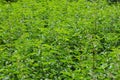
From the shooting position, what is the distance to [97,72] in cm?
445

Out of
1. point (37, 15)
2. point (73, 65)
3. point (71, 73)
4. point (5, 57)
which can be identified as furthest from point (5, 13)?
point (71, 73)

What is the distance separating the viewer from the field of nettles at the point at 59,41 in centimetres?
458

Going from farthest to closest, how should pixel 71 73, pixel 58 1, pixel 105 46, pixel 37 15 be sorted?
pixel 58 1
pixel 37 15
pixel 105 46
pixel 71 73

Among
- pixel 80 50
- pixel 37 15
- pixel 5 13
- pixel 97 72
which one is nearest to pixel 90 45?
pixel 80 50

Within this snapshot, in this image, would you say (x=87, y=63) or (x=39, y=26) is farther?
(x=39, y=26)

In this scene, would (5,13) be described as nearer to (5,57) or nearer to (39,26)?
(39,26)

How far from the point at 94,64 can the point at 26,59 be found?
1056 millimetres

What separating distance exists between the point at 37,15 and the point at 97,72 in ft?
10.7

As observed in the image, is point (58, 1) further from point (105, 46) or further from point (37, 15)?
point (105, 46)

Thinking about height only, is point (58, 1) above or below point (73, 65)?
above

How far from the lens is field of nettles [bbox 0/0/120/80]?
180 inches

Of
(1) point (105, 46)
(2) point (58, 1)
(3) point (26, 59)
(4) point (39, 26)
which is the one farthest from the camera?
(2) point (58, 1)

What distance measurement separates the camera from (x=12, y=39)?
6078 millimetres

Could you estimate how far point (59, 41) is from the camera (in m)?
5.61
